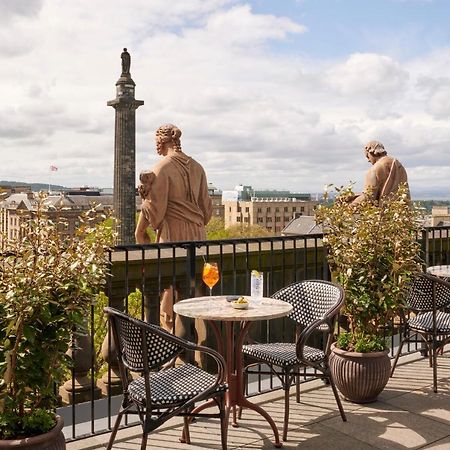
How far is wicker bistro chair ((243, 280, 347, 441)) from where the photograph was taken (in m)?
4.30

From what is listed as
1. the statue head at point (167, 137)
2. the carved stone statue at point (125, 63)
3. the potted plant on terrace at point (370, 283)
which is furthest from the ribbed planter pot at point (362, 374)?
the carved stone statue at point (125, 63)

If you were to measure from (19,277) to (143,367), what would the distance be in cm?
90

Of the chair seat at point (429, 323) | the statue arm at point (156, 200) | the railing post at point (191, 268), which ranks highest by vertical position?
the statue arm at point (156, 200)

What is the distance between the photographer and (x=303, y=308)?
5.05 m

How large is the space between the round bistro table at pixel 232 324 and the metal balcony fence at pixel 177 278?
0.43m

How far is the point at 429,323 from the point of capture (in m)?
5.64

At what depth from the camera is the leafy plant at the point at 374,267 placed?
5.07m

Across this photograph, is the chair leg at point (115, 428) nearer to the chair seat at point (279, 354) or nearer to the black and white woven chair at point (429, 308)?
the chair seat at point (279, 354)

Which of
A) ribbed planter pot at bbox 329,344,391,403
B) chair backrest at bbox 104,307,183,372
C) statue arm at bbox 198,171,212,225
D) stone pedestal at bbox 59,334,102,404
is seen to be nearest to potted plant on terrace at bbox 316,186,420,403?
ribbed planter pot at bbox 329,344,391,403

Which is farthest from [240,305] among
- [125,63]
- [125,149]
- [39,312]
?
[125,149]

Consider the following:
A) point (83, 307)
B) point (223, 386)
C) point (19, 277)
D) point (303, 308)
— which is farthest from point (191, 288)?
point (19, 277)

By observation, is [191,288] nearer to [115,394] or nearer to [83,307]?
[83,307]

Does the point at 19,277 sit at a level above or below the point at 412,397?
above

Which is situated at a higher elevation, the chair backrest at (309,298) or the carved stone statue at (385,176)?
the carved stone statue at (385,176)
